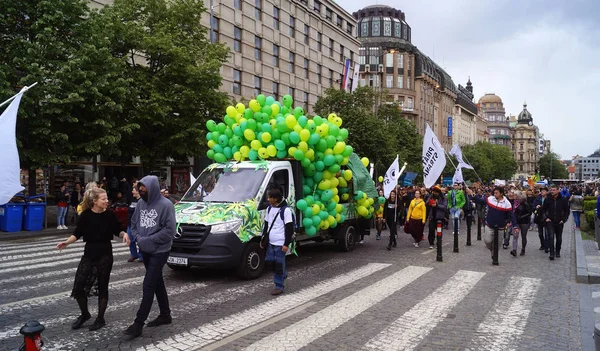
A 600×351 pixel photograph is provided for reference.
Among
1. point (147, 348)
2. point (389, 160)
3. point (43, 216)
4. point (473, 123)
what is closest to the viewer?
point (147, 348)

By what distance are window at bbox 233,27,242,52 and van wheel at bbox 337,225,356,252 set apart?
25.0 metres

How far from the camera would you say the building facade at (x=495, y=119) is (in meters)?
159

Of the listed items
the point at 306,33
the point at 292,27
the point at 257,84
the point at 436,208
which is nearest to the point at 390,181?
the point at 436,208

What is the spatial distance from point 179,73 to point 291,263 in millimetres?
13015

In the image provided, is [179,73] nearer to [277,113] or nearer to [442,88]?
[277,113]

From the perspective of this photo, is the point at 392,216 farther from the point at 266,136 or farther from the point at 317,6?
the point at 317,6

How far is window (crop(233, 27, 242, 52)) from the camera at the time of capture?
34.4 meters

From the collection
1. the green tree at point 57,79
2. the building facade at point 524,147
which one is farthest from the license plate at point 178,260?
the building facade at point 524,147

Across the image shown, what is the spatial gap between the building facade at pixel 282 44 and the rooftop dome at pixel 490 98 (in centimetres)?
12996

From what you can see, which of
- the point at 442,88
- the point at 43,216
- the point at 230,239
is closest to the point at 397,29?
the point at 442,88

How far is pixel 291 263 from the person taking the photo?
10531mm

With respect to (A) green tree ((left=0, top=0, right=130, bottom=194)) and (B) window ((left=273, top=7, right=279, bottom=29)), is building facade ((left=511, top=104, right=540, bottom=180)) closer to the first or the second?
(B) window ((left=273, top=7, right=279, bottom=29))

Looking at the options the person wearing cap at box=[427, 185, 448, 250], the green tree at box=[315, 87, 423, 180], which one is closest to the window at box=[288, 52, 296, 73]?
the green tree at box=[315, 87, 423, 180]

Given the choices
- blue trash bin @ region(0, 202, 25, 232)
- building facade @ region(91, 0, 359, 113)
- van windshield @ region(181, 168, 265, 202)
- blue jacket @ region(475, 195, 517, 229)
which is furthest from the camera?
building facade @ region(91, 0, 359, 113)
